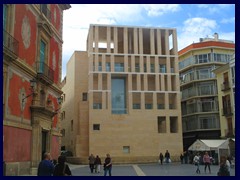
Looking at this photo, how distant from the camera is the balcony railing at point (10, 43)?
13.7 meters

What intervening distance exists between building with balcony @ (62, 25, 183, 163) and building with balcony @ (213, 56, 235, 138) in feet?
17.6

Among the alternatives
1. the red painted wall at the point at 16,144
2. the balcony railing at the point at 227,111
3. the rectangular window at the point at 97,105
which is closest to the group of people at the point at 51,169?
the red painted wall at the point at 16,144

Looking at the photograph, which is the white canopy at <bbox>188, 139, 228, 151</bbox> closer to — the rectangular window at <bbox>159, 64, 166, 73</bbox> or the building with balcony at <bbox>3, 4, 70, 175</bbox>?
the building with balcony at <bbox>3, 4, 70, 175</bbox>

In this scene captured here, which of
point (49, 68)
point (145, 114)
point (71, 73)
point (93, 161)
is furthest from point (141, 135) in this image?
point (49, 68)

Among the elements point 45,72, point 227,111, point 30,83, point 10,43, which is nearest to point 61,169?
point 10,43

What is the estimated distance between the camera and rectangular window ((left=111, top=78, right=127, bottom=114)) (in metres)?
39.9

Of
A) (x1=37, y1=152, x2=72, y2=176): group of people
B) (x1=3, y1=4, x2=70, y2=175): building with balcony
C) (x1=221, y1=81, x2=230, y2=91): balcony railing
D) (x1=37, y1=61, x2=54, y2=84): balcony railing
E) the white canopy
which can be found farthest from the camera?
(x1=221, y1=81, x2=230, y2=91): balcony railing

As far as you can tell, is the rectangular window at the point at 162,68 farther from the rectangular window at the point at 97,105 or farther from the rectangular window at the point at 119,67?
the rectangular window at the point at 97,105

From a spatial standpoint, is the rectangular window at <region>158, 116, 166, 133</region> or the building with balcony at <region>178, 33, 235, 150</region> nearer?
the rectangular window at <region>158, 116, 166, 133</region>

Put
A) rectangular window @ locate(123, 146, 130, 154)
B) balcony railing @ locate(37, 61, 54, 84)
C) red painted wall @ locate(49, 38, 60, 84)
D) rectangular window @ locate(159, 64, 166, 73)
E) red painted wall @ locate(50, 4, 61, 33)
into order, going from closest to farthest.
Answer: balcony railing @ locate(37, 61, 54, 84), red painted wall @ locate(49, 38, 60, 84), red painted wall @ locate(50, 4, 61, 33), rectangular window @ locate(123, 146, 130, 154), rectangular window @ locate(159, 64, 166, 73)

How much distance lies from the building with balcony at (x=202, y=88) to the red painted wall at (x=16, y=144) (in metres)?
31.9

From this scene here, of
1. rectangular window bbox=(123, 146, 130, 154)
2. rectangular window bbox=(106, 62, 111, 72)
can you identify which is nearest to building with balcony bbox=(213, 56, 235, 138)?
rectangular window bbox=(123, 146, 130, 154)

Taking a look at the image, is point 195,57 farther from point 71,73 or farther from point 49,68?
point 49,68

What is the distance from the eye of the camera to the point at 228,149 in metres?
28.2
